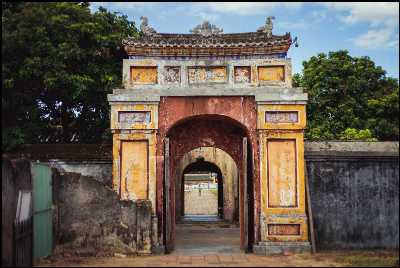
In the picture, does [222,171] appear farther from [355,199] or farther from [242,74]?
[355,199]

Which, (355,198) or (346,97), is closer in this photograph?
(355,198)

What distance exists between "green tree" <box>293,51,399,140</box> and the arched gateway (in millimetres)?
9614

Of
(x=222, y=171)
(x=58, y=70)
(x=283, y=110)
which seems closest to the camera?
Result: (x=283, y=110)

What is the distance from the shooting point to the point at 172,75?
42.1 ft

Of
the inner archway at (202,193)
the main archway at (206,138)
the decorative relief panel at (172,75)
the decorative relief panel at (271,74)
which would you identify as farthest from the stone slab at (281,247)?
the inner archway at (202,193)

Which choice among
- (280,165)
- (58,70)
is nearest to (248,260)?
(280,165)

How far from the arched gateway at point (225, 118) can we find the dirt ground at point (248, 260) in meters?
0.67

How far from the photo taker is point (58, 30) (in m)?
15.9

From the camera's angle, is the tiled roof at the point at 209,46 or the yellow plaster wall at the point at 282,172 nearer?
the yellow plaster wall at the point at 282,172

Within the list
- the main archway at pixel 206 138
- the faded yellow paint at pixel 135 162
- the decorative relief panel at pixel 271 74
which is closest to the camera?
the faded yellow paint at pixel 135 162

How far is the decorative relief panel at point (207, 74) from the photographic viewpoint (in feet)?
42.2

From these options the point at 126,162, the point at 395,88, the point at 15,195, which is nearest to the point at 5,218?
the point at 15,195

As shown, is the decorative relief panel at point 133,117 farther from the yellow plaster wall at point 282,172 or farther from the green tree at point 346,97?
the green tree at point 346,97

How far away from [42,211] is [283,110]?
244 inches
